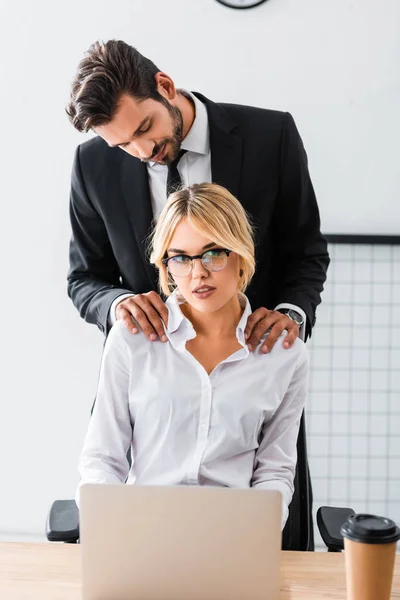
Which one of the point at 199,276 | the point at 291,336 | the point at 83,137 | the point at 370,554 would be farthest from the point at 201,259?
the point at 83,137

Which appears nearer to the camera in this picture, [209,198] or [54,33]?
[209,198]

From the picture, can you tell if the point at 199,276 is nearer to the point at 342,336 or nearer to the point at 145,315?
the point at 145,315

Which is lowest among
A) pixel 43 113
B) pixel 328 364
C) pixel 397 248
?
pixel 328 364

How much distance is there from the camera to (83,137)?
10.2 ft

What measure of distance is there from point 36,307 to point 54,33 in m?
1.04

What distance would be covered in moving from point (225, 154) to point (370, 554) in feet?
3.76

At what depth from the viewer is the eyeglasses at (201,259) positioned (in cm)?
169

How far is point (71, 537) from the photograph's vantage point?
154 centimetres

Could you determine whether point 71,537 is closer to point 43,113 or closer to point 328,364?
point 328,364

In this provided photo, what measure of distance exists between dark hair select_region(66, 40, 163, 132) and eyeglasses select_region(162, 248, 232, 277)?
0.34 meters

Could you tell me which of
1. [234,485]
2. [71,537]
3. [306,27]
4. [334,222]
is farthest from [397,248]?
[71,537]

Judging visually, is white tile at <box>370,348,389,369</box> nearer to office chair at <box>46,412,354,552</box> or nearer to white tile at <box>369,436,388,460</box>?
white tile at <box>369,436,388,460</box>

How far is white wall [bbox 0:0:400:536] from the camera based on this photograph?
2990mm

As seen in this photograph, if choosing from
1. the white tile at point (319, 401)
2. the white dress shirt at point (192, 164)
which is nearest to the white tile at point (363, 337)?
the white tile at point (319, 401)
